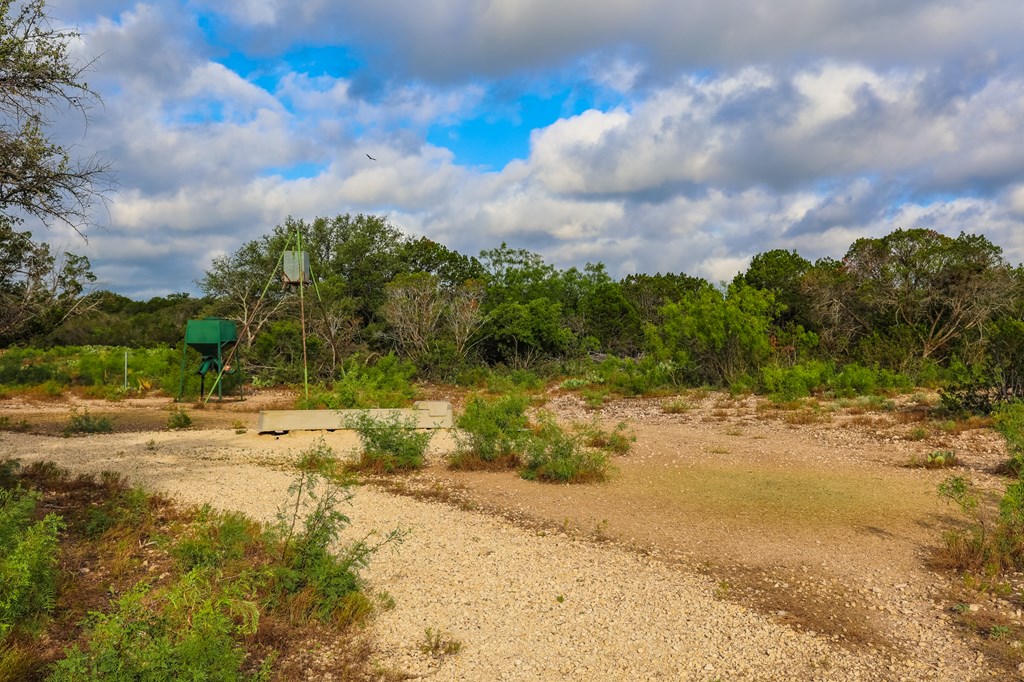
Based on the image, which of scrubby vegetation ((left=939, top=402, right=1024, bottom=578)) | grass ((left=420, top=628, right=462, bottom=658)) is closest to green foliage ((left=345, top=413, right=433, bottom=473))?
grass ((left=420, top=628, right=462, bottom=658))

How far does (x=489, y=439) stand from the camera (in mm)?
9828

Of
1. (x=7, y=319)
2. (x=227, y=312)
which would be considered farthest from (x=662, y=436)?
(x=227, y=312)

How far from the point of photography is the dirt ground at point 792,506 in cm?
498

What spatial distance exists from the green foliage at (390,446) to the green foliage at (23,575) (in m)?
5.04

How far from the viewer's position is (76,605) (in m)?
4.56

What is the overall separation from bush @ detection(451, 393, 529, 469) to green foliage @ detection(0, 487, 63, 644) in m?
5.68

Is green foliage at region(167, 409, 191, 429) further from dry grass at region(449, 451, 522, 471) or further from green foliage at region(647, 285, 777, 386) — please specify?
green foliage at region(647, 285, 777, 386)

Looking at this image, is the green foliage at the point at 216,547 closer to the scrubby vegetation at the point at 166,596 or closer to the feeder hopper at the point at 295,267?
the scrubby vegetation at the point at 166,596

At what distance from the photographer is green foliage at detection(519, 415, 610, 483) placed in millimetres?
8828

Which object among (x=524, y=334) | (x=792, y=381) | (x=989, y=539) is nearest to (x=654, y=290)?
(x=524, y=334)

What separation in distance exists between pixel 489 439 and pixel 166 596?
638 centimetres

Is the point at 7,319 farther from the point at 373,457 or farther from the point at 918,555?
the point at 918,555

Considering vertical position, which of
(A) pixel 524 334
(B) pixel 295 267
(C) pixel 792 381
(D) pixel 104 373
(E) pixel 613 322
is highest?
(B) pixel 295 267

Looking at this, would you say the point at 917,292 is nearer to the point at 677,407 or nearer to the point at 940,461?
the point at 677,407
